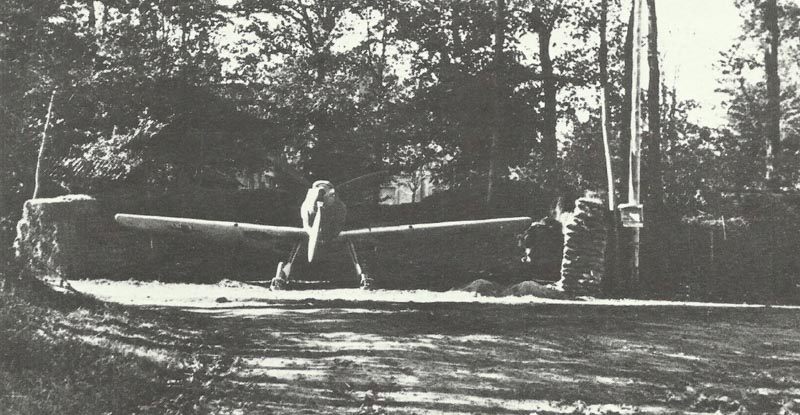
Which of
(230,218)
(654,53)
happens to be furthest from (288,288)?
(654,53)

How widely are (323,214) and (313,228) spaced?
429 millimetres

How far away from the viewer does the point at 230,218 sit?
25141 millimetres

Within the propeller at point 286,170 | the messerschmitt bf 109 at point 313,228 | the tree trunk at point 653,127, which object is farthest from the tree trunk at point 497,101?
the propeller at point 286,170

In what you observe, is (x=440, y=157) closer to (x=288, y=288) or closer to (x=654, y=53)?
(x=654, y=53)

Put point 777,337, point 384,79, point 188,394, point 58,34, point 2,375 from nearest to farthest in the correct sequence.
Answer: point 2,375
point 188,394
point 777,337
point 58,34
point 384,79

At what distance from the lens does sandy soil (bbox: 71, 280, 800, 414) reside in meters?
7.16

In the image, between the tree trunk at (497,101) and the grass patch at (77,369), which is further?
the tree trunk at (497,101)

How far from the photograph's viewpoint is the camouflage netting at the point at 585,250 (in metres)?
18.5

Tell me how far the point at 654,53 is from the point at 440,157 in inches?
355

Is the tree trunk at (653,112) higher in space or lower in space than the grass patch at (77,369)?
higher

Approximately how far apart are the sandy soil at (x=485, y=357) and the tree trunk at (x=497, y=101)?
12.4m

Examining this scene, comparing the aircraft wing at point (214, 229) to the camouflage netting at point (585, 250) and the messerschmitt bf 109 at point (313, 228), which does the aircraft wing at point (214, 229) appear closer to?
the messerschmitt bf 109 at point (313, 228)

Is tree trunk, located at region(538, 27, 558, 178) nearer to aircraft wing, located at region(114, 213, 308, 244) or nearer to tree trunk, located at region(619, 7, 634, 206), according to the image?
tree trunk, located at region(619, 7, 634, 206)

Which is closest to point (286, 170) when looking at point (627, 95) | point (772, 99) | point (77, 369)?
point (627, 95)
